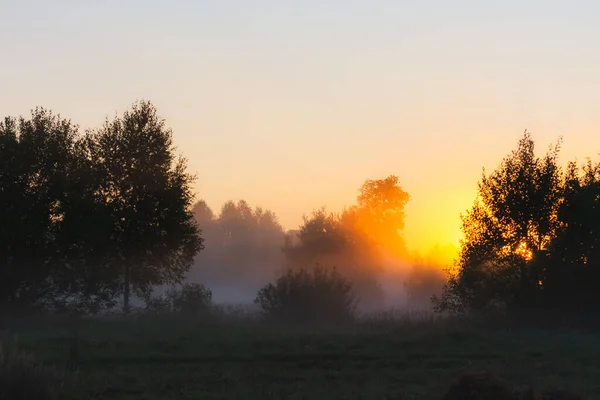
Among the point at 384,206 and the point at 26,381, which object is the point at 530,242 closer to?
the point at 26,381

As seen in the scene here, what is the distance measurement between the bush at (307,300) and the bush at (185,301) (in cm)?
485

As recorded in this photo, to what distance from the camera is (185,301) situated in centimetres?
4484

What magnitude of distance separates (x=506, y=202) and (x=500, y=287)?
4957 millimetres

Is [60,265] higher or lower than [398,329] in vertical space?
higher

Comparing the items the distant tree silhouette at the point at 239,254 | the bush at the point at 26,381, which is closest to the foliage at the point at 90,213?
the bush at the point at 26,381

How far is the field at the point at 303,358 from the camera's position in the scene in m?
18.0

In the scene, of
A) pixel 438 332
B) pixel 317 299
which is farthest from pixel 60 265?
pixel 438 332

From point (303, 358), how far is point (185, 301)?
2204cm

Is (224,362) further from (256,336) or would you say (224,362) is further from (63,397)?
(63,397)

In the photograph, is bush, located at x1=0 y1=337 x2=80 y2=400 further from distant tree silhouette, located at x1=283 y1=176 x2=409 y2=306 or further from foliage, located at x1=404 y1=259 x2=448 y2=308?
foliage, located at x1=404 y1=259 x2=448 y2=308

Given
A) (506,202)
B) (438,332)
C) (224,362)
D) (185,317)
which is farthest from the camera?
(506,202)

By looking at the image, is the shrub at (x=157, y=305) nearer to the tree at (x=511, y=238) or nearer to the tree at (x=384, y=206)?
the tree at (x=511, y=238)

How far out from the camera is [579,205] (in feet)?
127

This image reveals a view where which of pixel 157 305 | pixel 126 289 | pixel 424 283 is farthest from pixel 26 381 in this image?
pixel 424 283
